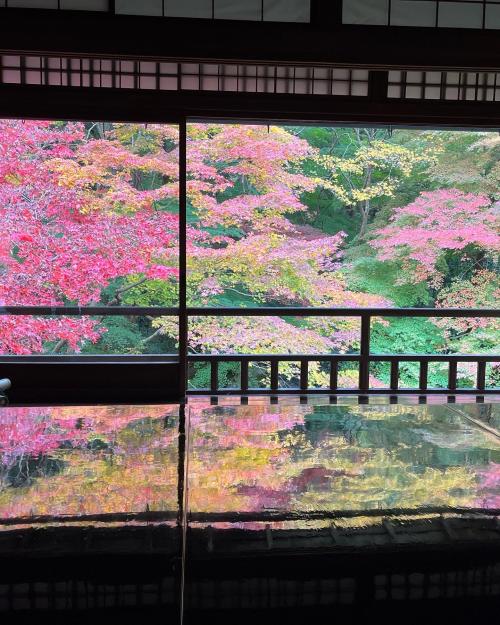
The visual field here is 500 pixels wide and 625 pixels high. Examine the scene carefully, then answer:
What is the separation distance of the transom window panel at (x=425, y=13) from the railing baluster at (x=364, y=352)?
1970 mm

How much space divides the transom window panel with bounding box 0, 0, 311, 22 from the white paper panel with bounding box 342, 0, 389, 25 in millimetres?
240

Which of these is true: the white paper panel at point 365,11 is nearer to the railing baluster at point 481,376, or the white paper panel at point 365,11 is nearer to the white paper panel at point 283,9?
the white paper panel at point 283,9

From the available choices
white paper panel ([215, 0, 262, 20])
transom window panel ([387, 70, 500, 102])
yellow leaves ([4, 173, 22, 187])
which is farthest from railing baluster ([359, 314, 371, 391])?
yellow leaves ([4, 173, 22, 187])

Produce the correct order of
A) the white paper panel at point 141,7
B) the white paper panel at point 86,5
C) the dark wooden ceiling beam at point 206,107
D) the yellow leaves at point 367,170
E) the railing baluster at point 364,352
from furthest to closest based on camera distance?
the yellow leaves at point 367,170 → the railing baluster at point 364,352 → the dark wooden ceiling beam at point 206,107 → the white paper panel at point 141,7 → the white paper panel at point 86,5

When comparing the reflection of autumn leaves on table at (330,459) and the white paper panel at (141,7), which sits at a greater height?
the white paper panel at (141,7)

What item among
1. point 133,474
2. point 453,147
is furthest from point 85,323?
point 133,474

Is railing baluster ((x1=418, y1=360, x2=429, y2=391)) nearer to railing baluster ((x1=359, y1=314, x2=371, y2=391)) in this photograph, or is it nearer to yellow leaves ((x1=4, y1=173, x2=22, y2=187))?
railing baluster ((x1=359, y1=314, x2=371, y2=391))

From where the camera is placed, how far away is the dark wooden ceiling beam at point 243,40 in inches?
119

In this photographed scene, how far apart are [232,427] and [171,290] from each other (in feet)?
19.7

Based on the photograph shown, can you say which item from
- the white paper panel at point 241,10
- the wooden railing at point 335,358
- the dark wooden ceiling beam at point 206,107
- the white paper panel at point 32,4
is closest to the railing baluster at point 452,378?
the wooden railing at point 335,358

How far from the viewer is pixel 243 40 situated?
3.13m

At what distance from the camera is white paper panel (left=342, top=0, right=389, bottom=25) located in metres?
3.65

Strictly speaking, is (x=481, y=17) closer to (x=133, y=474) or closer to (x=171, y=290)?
(x=133, y=474)

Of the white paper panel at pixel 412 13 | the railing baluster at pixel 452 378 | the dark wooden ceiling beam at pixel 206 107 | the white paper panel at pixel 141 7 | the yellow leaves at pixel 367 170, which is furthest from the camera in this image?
the yellow leaves at pixel 367 170
